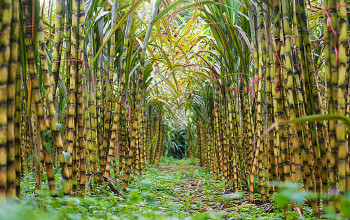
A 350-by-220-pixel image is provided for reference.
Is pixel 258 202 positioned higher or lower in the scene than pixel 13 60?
lower

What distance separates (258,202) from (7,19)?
1.89 metres

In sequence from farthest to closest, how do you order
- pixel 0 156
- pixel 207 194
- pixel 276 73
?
pixel 207 194, pixel 276 73, pixel 0 156

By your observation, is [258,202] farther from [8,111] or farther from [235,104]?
[8,111]

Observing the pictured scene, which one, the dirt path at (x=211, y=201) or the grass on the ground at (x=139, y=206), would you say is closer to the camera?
the grass on the ground at (x=139, y=206)

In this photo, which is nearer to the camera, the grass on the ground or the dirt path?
the grass on the ground

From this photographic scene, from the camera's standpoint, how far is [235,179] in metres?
2.35

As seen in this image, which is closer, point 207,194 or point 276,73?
point 276,73

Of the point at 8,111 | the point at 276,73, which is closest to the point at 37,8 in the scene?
the point at 8,111

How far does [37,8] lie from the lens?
Answer: 3.82 feet

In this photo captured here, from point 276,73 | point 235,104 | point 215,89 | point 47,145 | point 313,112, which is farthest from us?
point 215,89

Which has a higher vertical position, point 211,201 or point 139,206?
point 139,206

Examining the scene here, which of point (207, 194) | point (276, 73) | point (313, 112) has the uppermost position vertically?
point (276, 73)

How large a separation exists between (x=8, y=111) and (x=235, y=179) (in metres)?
1.89

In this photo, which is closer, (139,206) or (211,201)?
(139,206)
